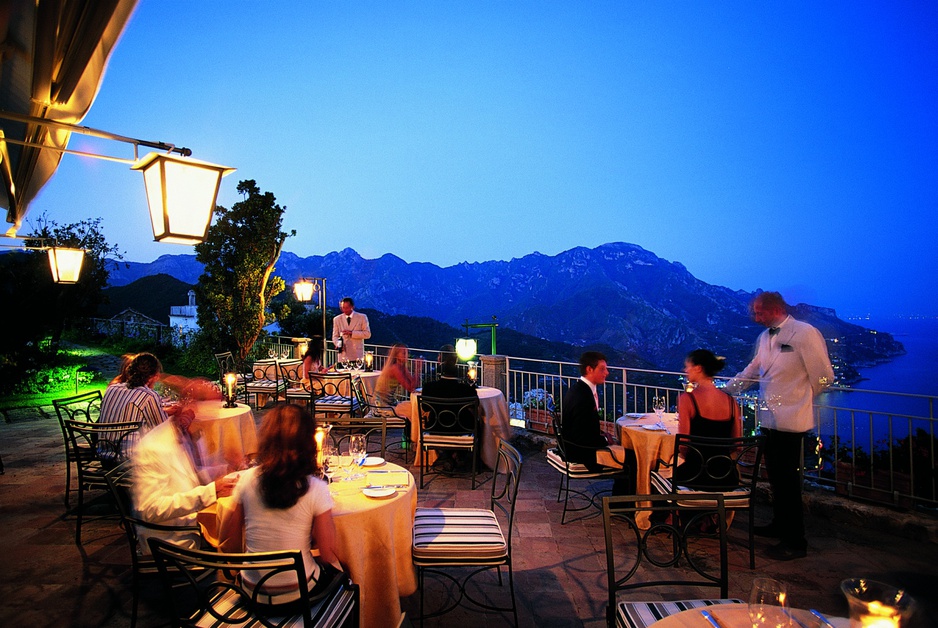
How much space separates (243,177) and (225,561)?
41.7 feet

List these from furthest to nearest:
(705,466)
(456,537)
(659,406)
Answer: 1. (659,406)
2. (705,466)
3. (456,537)

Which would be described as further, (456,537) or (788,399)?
(788,399)

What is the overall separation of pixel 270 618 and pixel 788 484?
11.8 feet

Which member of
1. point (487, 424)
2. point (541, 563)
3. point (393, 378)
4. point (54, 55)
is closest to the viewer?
point (54, 55)

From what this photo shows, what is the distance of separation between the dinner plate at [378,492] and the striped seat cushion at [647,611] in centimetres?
123

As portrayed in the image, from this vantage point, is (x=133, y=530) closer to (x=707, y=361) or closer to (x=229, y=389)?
(x=229, y=389)

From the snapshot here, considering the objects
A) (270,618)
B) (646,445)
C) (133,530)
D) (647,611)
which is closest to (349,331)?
(646,445)

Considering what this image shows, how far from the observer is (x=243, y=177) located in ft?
41.2

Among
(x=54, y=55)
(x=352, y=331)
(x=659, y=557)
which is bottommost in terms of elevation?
(x=659, y=557)

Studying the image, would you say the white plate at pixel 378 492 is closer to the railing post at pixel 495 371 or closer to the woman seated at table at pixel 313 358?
the railing post at pixel 495 371

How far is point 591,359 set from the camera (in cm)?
430

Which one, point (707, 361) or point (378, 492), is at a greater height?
point (707, 361)

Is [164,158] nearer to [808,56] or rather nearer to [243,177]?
[243,177]

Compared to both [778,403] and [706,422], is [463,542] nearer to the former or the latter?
[706,422]
